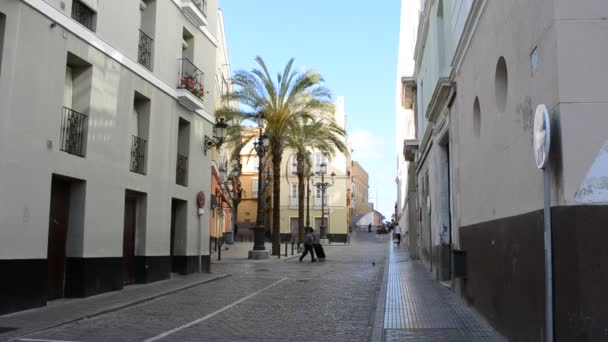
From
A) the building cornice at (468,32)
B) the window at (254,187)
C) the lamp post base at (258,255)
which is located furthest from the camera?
the window at (254,187)

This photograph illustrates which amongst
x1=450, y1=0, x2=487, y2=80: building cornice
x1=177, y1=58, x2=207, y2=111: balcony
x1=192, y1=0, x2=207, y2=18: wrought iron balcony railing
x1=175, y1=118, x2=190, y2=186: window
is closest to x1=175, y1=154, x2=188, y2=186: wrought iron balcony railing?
x1=175, y1=118, x2=190, y2=186: window

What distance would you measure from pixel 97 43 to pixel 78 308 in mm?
5990

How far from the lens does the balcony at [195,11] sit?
18.5m

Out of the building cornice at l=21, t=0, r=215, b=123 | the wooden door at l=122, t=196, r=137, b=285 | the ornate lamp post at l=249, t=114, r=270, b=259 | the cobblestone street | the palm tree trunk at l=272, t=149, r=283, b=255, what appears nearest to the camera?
the cobblestone street

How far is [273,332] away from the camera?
919 centimetres

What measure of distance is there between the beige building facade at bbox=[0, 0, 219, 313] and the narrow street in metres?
1.16

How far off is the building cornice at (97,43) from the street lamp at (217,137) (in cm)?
281

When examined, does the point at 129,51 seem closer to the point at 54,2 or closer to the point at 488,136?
the point at 54,2

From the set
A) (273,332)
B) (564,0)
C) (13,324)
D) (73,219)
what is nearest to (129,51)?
(73,219)

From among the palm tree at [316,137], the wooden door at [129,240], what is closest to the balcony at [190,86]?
the wooden door at [129,240]

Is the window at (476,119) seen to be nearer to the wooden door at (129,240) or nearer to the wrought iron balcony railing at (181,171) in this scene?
the wooden door at (129,240)

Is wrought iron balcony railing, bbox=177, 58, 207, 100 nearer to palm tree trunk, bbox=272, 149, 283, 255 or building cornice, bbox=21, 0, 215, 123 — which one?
A: building cornice, bbox=21, 0, 215, 123

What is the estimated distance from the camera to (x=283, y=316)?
1087 centimetres

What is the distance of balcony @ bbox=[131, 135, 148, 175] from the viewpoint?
51.9ft
